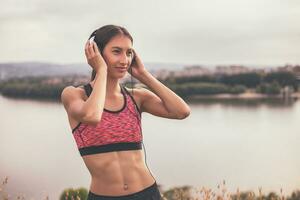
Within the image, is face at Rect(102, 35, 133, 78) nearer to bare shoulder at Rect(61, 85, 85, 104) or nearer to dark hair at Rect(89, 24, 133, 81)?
dark hair at Rect(89, 24, 133, 81)

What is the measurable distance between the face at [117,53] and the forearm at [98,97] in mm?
82

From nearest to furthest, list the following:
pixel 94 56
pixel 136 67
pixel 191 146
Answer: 1. pixel 94 56
2. pixel 136 67
3. pixel 191 146

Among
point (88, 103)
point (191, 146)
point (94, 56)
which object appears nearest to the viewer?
point (88, 103)

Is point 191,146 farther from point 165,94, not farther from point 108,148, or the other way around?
point 108,148

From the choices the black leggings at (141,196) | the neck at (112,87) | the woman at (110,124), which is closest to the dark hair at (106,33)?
the woman at (110,124)

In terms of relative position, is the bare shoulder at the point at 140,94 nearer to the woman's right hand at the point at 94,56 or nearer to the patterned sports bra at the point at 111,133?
the patterned sports bra at the point at 111,133

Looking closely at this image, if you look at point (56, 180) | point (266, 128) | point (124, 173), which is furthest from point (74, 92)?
point (266, 128)

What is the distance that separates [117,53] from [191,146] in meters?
82.8

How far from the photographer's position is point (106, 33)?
228 centimetres

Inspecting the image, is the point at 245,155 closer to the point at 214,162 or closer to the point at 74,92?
the point at 214,162

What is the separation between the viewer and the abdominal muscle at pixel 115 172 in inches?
86.8

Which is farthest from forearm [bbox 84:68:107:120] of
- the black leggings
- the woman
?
the black leggings

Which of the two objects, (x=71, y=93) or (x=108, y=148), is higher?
(x=71, y=93)

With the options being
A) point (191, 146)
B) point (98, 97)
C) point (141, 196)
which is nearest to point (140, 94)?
point (98, 97)
